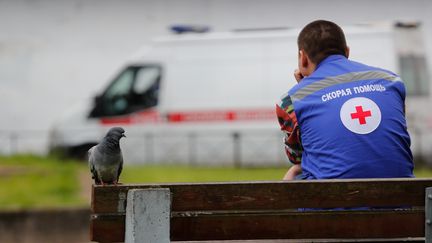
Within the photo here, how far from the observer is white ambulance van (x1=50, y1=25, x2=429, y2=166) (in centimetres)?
1767

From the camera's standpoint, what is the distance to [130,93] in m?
18.4

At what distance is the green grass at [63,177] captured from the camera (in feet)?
42.6

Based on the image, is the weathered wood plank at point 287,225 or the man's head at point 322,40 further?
the man's head at point 322,40

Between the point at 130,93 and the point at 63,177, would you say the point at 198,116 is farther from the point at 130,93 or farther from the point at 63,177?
the point at 63,177

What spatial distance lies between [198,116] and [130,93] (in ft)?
4.11

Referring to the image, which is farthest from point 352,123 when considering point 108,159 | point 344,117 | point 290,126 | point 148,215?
point 108,159

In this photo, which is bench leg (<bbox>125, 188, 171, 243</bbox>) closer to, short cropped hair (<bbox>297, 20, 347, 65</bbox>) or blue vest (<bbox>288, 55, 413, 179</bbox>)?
blue vest (<bbox>288, 55, 413, 179</bbox>)

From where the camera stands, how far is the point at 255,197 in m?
4.44

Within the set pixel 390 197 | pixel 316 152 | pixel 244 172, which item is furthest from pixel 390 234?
pixel 244 172

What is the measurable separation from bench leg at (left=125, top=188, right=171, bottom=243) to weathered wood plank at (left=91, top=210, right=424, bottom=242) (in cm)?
11

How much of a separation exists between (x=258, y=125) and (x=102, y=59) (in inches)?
265

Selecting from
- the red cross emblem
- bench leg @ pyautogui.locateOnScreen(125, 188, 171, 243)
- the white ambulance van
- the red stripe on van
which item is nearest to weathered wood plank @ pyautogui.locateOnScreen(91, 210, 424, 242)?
bench leg @ pyautogui.locateOnScreen(125, 188, 171, 243)

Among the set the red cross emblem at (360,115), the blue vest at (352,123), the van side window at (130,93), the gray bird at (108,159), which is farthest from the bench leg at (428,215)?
the van side window at (130,93)

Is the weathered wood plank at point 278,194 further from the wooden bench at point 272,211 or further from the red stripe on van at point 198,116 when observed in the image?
the red stripe on van at point 198,116
